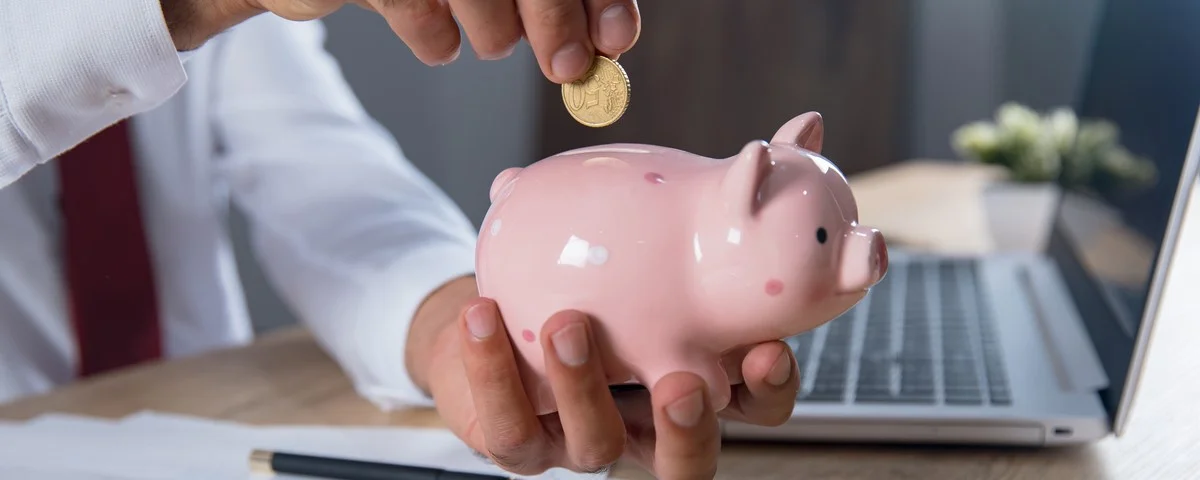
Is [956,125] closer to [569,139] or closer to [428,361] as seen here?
[569,139]

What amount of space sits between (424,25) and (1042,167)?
3.93ft

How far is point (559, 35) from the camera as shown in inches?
18.8

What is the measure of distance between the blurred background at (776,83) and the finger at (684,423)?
2054 millimetres

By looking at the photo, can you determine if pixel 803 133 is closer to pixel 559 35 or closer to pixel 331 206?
pixel 559 35

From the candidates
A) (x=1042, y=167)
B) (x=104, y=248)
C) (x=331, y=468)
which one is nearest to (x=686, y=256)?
(x=331, y=468)

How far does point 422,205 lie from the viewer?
0.93 meters

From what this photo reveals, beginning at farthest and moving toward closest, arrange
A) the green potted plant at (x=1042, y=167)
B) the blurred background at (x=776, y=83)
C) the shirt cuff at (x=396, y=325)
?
the blurred background at (x=776, y=83) → the green potted plant at (x=1042, y=167) → the shirt cuff at (x=396, y=325)

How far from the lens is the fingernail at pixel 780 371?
48cm

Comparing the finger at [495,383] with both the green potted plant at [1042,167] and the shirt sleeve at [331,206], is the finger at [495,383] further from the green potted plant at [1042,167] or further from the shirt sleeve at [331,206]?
the green potted plant at [1042,167]

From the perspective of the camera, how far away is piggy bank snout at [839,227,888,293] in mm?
446

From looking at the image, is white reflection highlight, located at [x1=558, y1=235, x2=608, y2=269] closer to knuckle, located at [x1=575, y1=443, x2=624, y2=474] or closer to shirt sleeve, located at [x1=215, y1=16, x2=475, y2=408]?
knuckle, located at [x1=575, y1=443, x2=624, y2=474]

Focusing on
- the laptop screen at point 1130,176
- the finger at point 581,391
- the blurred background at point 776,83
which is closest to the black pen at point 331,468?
the finger at point 581,391

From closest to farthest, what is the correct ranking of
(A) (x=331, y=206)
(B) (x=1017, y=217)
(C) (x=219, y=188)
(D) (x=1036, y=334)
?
1. (D) (x=1036, y=334)
2. (A) (x=331, y=206)
3. (C) (x=219, y=188)
4. (B) (x=1017, y=217)

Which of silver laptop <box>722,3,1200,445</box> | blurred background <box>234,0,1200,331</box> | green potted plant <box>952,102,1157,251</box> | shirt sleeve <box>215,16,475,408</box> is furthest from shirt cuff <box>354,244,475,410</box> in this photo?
blurred background <box>234,0,1200,331</box>
